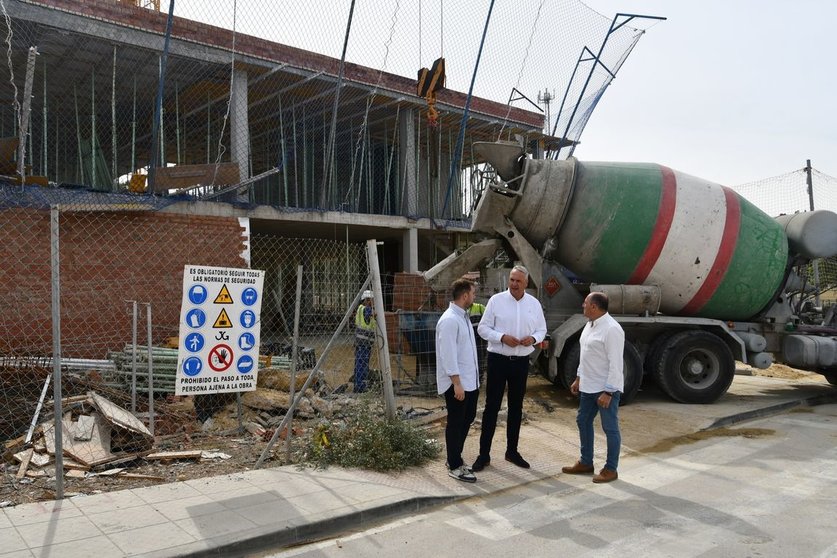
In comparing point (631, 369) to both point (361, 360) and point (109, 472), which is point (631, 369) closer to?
point (361, 360)

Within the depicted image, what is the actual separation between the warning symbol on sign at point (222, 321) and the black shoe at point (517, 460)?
3.05 meters

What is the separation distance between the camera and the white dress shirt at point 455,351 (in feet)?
17.9

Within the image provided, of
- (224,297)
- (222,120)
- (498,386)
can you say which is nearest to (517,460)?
(498,386)

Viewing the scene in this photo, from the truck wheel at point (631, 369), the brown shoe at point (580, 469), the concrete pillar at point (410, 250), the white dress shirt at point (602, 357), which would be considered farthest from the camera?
the concrete pillar at point (410, 250)

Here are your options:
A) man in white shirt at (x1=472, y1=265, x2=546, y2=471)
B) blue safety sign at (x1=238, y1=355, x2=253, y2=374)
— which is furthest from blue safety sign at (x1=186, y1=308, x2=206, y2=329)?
man in white shirt at (x1=472, y1=265, x2=546, y2=471)

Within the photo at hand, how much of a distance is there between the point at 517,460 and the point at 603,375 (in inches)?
46.3

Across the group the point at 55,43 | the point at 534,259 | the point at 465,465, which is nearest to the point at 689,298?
the point at 534,259

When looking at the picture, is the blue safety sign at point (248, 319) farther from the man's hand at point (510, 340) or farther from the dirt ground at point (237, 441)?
the man's hand at point (510, 340)

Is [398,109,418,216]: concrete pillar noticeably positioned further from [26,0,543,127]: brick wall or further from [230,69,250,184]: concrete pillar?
[230,69,250,184]: concrete pillar

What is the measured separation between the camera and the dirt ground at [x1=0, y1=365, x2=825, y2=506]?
5258mm

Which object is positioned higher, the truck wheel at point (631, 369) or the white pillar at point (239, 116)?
the white pillar at point (239, 116)

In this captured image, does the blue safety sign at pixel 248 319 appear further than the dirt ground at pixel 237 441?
Yes

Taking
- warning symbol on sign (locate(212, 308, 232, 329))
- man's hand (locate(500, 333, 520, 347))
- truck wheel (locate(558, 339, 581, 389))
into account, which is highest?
warning symbol on sign (locate(212, 308, 232, 329))

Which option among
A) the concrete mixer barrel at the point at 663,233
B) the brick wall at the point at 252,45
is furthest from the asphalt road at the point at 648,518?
the brick wall at the point at 252,45
